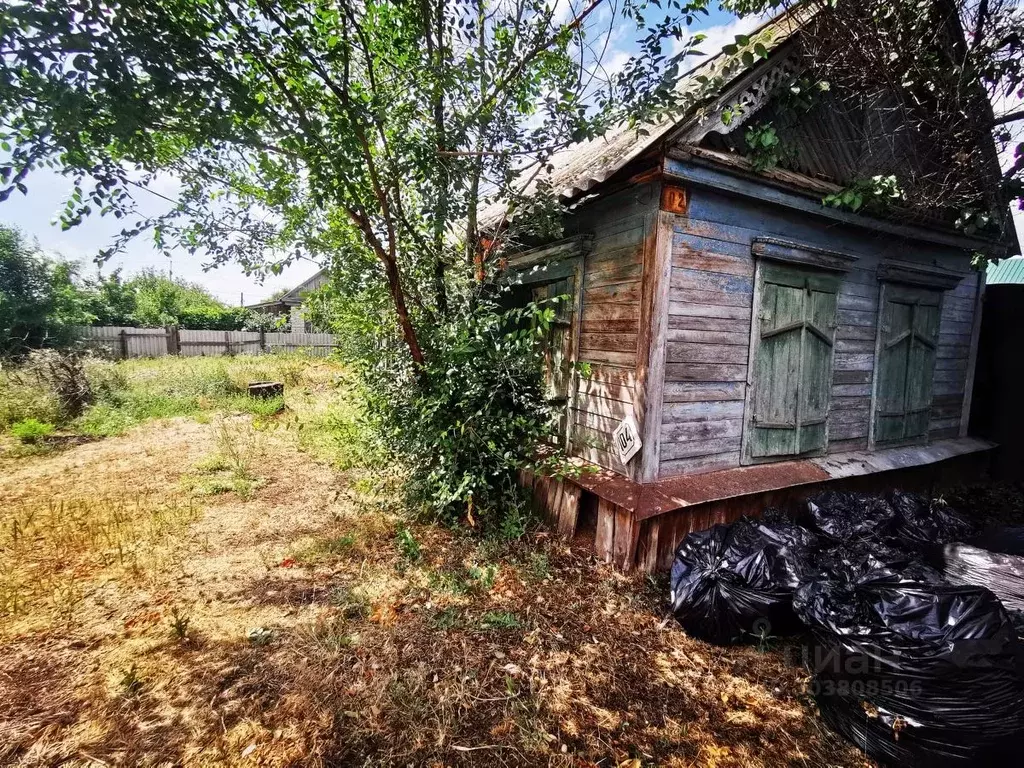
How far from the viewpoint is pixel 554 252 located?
4359mm

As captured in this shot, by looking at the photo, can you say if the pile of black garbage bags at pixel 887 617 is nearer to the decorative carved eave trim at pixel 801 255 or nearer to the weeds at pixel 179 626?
the decorative carved eave trim at pixel 801 255

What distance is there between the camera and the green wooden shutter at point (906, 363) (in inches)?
186

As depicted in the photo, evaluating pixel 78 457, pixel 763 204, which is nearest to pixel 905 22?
pixel 763 204

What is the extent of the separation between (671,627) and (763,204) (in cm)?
347

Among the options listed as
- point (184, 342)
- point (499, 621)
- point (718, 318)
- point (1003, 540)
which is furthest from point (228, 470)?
point (184, 342)

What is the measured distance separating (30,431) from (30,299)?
1050 cm

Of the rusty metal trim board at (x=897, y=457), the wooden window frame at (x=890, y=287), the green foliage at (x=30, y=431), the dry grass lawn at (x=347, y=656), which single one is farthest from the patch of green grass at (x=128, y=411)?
the wooden window frame at (x=890, y=287)

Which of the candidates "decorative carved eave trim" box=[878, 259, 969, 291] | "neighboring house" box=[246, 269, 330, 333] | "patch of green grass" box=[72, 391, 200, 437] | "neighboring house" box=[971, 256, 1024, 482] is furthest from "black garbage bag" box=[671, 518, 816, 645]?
"neighboring house" box=[246, 269, 330, 333]

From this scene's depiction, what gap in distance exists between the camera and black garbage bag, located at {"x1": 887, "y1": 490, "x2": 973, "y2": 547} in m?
3.14

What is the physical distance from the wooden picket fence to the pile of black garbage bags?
1286 centimetres

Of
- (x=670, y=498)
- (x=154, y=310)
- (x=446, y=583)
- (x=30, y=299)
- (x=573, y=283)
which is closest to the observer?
(x=446, y=583)

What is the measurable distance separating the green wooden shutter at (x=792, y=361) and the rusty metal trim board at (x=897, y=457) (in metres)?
0.25

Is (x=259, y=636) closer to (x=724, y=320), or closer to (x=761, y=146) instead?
(x=724, y=320)

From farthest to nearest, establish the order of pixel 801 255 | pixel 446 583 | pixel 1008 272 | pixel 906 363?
pixel 1008 272 < pixel 906 363 < pixel 801 255 < pixel 446 583
